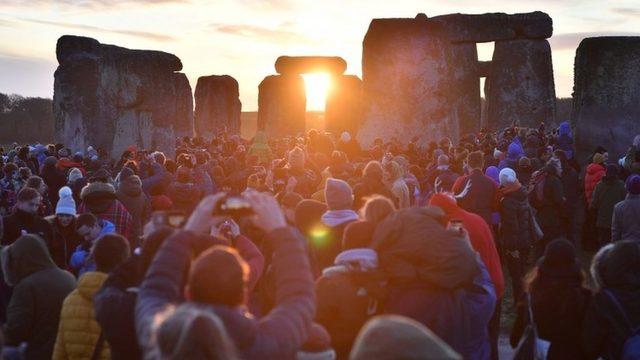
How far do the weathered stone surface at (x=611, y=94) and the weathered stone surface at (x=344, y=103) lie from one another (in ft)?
64.2

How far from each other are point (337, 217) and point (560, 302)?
4.89 feet

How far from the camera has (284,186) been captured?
30.6 ft

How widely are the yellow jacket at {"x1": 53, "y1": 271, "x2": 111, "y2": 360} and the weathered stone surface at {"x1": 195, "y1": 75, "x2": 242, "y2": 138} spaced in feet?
110

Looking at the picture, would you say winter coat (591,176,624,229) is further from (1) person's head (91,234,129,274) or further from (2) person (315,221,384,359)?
(1) person's head (91,234,129,274)

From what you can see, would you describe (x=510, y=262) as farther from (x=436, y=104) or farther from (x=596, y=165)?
(x=436, y=104)

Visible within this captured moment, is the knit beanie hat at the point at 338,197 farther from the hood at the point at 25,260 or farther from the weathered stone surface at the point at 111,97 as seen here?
the weathered stone surface at the point at 111,97

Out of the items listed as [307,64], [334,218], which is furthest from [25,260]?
[307,64]

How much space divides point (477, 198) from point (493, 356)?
95.7 inches

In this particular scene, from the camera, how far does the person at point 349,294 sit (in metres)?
4.49

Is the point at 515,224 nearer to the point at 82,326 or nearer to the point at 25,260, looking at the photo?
the point at 25,260

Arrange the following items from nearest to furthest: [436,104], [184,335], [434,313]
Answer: [184,335]
[434,313]
[436,104]

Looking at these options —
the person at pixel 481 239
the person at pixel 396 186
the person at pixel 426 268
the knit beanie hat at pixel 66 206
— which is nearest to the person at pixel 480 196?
the person at pixel 396 186

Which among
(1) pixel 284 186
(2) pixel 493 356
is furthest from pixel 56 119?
(2) pixel 493 356

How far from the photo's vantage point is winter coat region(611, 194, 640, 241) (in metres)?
8.86
